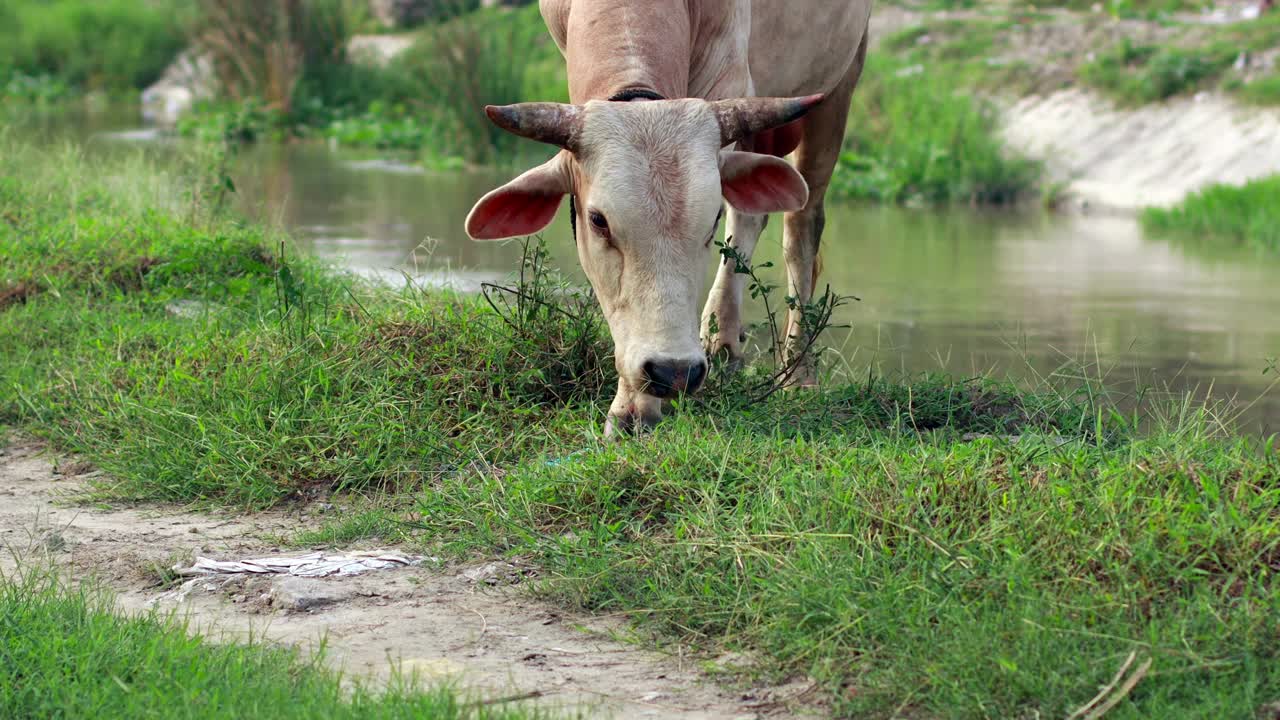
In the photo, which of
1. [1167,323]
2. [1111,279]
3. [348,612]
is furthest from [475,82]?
[348,612]

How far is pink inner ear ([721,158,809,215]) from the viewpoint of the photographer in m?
4.71

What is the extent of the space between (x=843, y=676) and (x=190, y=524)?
2082mm

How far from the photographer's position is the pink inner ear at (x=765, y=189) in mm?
4707

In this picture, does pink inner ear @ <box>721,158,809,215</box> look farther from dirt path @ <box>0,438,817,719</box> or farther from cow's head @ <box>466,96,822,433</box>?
dirt path @ <box>0,438,817,719</box>

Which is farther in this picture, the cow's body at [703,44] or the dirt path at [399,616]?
the cow's body at [703,44]

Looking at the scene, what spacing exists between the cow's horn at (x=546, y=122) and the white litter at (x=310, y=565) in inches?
52.1

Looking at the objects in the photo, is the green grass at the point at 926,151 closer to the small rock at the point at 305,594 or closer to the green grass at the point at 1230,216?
the green grass at the point at 1230,216

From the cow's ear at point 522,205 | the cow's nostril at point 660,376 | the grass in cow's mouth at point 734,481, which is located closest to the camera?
the grass in cow's mouth at point 734,481

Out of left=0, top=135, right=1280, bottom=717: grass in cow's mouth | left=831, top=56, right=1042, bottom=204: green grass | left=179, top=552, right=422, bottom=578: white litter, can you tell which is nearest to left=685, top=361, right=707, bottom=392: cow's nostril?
left=0, top=135, right=1280, bottom=717: grass in cow's mouth

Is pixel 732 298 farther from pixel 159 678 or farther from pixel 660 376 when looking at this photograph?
pixel 159 678

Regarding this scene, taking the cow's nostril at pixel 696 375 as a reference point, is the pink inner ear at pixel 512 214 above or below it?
above

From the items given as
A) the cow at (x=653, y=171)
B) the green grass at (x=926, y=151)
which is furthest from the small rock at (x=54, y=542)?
the green grass at (x=926, y=151)

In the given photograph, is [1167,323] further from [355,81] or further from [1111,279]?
[355,81]

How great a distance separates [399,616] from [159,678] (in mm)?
676
